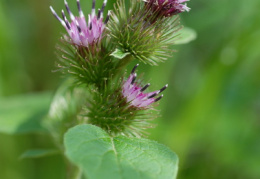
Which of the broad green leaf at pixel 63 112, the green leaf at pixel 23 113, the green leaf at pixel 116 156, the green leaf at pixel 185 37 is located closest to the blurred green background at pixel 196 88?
the green leaf at pixel 23 113

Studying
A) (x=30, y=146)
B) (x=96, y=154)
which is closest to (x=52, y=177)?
(x=30, y=146)

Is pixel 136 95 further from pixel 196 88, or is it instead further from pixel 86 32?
pixel 196 88

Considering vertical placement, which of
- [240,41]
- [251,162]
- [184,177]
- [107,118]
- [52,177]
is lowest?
[52,177]

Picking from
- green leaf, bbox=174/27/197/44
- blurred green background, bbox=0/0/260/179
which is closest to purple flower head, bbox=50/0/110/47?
green leaf, bbox=174/27/197/44

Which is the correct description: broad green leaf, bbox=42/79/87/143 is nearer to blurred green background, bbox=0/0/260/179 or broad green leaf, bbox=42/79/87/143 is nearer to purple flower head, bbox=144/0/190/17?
blurred green background, bbox=0/0/260/179

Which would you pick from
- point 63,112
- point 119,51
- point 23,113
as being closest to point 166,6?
point 119,51

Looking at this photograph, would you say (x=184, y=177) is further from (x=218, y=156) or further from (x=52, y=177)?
(x=52, y=177)

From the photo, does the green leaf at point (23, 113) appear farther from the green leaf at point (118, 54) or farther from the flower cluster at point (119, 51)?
the green leaf at point (118, 54)
